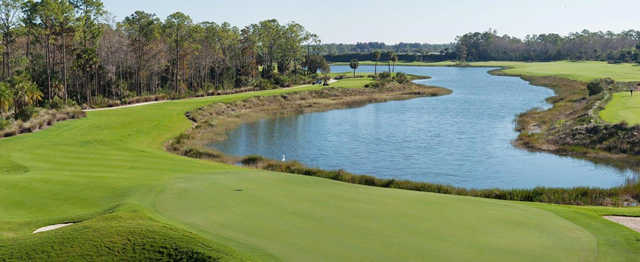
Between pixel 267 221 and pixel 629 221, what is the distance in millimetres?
10677

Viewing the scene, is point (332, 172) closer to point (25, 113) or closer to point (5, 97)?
point (5, 97)

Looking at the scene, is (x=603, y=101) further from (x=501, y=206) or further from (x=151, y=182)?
(x=151, y=182)

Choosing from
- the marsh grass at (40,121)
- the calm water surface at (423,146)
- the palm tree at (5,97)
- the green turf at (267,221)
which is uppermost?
the palm tree at (5,97)

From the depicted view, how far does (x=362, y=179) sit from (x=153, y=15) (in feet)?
182

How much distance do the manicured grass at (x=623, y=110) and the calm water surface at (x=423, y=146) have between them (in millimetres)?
7760

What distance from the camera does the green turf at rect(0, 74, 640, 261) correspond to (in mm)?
10367

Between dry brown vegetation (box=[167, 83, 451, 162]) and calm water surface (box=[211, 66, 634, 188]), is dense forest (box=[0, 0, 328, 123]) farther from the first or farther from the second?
calm water surface (box=[211, 66, 634, 188])

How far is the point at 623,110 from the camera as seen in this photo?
45750mm

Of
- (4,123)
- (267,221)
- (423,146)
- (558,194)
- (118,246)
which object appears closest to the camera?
(118,246)

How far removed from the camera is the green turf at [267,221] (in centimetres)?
1037

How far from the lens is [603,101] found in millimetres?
52781

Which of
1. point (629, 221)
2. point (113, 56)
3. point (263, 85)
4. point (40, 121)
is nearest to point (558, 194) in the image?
point (629, 221)

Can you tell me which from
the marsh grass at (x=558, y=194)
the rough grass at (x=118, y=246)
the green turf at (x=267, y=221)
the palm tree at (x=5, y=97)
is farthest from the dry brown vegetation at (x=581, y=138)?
the palm tree at (x=5, y=97)

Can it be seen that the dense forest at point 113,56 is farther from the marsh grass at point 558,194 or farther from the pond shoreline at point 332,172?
the marsh grass at point 558,194
